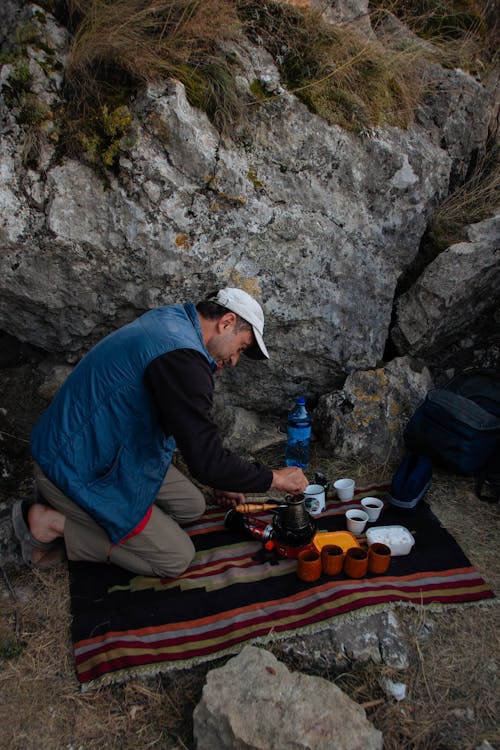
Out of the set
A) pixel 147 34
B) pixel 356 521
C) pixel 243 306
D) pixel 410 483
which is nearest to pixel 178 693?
pixel 356 521

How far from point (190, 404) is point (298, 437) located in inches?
82.5

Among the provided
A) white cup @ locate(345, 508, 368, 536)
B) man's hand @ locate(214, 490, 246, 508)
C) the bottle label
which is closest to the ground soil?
white cup @ locate(345, 508, 368, 536)

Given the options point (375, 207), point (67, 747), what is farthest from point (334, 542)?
point (375, 207)

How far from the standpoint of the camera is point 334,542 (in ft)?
11.7

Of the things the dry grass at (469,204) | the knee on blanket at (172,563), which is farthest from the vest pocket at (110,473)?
the dry grass at (469,204)

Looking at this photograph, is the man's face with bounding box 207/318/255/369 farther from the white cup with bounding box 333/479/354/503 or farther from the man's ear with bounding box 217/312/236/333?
the white cup with bounding box 333/479/354/503

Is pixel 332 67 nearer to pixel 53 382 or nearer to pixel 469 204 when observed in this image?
pixel 469 204

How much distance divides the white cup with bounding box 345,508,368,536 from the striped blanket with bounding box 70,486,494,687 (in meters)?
0.35

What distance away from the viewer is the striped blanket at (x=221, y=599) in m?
2.91

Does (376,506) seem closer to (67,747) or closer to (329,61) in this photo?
(67,747)

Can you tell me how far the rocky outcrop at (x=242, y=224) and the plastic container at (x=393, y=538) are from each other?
1.77 meters

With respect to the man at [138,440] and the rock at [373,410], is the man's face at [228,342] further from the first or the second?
the rock at [373,410]

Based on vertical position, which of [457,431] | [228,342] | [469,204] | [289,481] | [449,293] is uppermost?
[469,204]

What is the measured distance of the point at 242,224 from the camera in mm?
4453
